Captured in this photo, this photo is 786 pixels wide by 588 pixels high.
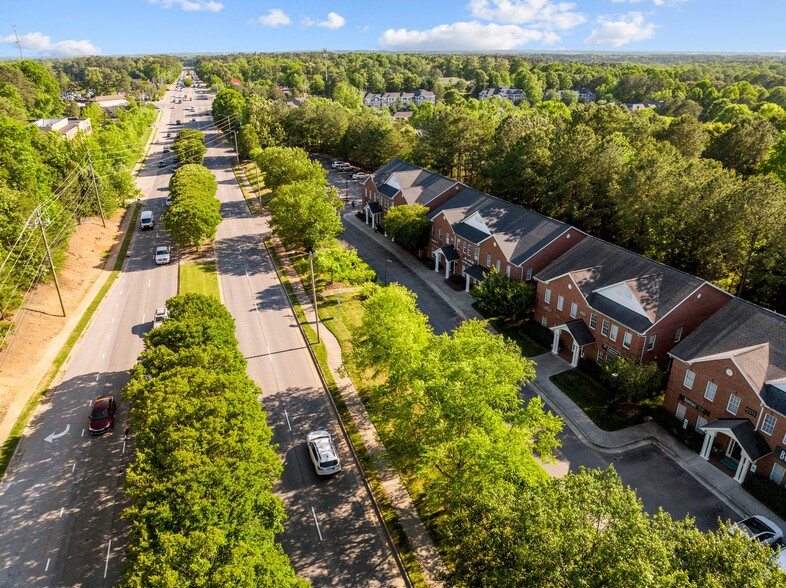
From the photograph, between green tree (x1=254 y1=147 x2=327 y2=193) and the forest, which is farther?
green tree (x1=254 y1=147 x2=327 y2=193)

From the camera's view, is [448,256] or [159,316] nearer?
[159,316]

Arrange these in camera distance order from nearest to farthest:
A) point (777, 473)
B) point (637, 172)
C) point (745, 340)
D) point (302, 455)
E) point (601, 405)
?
1. point (777, 473)
2. point (302, 455)
3. point (745, 340)
4. point (601, 405)
5. point (637, 172)

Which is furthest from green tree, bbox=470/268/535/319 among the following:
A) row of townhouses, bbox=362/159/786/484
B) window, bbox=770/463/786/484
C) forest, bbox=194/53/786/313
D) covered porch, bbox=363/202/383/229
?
covered porch, bbox=363/202/383/229

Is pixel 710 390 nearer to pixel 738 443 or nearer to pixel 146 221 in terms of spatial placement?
pixel 738 443

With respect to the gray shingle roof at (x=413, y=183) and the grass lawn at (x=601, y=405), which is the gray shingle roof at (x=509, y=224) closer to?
the gray shingle roof at (x=413, y=183)

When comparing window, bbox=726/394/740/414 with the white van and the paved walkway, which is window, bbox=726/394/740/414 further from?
the white van

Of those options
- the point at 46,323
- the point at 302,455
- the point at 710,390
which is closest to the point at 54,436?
the point at 302,455

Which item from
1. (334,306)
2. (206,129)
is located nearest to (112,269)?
(334,306)
